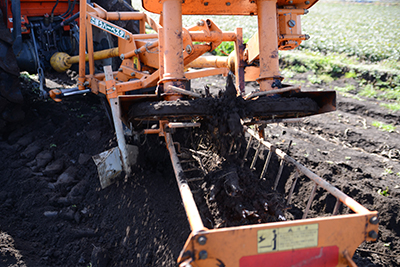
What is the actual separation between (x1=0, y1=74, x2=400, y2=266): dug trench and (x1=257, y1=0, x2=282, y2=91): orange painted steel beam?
950 millimetres

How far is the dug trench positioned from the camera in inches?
115

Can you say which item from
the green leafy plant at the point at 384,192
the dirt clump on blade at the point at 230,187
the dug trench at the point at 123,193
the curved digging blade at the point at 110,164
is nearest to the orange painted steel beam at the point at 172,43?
the dirt clump on blade at the point at 230,187

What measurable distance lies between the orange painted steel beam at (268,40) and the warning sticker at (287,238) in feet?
4.91

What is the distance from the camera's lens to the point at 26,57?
17.0 ft

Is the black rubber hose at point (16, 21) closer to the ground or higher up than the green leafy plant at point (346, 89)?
higher up

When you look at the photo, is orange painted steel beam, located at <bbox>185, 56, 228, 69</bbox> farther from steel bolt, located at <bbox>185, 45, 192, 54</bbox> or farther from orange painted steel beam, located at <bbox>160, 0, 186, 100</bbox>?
orange painted steel beam, located at <bbox>160, 0, 186, 100</bbox>

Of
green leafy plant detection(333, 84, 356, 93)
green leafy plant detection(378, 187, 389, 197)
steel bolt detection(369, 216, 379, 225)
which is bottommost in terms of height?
green leafy plant detection(378, 187, 389, 197)

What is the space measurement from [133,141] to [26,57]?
2525 mm

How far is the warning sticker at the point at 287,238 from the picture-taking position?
1.80 meters

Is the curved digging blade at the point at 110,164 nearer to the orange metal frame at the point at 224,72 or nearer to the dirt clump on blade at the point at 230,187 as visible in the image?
the orange metal frame at the point at 224,72

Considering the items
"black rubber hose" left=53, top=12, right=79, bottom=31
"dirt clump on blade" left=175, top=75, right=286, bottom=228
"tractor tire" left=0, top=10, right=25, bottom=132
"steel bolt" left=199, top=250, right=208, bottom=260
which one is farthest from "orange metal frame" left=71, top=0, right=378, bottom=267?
"black rubber hose" left=53, top=12, right=79, bottom=31

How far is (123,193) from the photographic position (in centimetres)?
377

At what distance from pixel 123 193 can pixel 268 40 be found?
239 centimetres

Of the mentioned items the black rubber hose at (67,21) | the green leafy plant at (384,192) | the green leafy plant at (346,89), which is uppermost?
the black rubber hose at (67,21)
